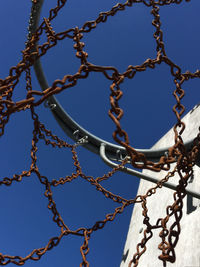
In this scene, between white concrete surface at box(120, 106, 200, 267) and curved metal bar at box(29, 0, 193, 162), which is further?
curved metal bar at box(29, 0, 193, 162)

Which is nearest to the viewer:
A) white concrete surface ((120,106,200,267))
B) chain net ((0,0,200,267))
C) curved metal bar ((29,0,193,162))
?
chain net ((0,0,200,267))

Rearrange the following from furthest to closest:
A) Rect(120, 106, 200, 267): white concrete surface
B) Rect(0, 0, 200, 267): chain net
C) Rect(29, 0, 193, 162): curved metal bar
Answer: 1. Rect(29, 0, 193, 162): curved metal bar
2. Rect(120, 106, 200, 267): white concrete surface
3. Rect(0, 0, 200, 267): chain net

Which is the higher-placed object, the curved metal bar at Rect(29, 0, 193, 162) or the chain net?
the curved metal bar at Rect(29, 0, 193, 162)

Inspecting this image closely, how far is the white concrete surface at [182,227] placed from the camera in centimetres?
242

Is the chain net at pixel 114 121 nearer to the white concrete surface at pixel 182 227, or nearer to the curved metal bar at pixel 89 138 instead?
the curved metal bar at pixel 89 138

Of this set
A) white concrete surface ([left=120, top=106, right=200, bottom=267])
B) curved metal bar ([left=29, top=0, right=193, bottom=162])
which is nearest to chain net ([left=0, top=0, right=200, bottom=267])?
curved metal bar ([left=29, top=0, right=193, bottom=162])

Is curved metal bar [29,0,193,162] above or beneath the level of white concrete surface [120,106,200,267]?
above

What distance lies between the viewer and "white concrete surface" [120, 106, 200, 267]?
2.42m

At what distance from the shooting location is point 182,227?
9.21 feet

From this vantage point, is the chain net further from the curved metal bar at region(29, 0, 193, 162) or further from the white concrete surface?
the white concrete surface

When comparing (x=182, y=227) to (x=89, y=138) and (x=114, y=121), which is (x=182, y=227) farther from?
(x=114, y=121)

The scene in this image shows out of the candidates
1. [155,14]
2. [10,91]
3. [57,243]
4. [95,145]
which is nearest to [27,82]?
[10,91]

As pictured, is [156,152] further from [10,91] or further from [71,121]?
[10,91]

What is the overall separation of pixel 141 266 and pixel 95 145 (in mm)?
1684
